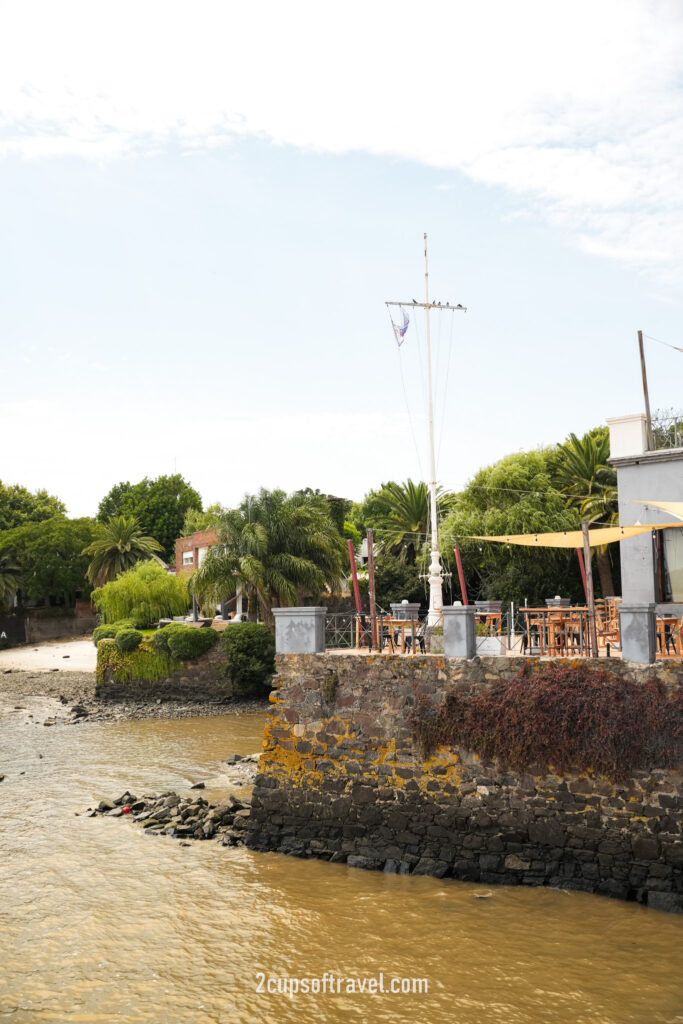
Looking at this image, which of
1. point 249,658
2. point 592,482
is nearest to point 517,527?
point 592,482

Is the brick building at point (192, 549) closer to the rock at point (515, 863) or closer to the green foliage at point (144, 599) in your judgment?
the green foliage at point (144, 599)

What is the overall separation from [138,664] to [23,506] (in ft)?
110

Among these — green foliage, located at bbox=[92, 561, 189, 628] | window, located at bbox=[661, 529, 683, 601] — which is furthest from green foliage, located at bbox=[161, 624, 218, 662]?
window, located at bbox=[661, 529, 683, 601]

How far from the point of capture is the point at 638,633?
11648 millimetres

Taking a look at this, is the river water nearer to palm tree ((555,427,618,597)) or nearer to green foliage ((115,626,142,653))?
green foliage ((115,626,142,653))

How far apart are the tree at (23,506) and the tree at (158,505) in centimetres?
459

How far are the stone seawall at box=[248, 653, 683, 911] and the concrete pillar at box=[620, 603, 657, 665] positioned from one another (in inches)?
7.9

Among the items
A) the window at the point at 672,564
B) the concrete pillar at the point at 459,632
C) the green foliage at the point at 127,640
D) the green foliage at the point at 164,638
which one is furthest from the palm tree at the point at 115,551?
the concrete pillar at the point at 459,632

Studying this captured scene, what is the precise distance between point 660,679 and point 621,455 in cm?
751

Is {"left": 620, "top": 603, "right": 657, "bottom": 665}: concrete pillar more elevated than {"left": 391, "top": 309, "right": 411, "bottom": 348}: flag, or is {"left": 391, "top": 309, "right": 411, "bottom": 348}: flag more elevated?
{"left": 391, "top": 309, "right": 411, "bottom": 348}: flag

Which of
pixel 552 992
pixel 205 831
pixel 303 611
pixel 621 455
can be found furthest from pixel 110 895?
pixel 621 455

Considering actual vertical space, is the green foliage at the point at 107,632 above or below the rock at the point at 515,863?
above

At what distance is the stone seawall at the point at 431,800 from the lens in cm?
1120

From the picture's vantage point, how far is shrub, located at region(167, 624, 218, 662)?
31.8 metres
